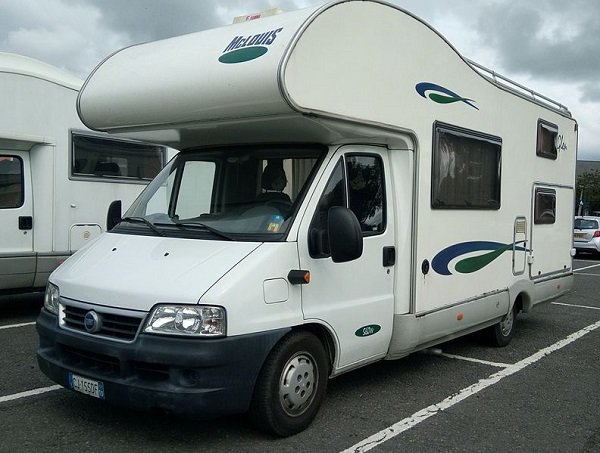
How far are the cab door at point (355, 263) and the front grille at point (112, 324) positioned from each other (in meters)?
1.16

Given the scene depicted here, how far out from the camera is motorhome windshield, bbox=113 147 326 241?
15.3ft

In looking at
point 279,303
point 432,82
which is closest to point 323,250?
point 279,303


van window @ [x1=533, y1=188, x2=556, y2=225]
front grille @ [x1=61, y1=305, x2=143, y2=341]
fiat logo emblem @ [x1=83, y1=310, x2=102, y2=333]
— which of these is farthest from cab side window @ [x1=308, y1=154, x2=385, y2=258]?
van window @ [x1=533, y1=188, x2=556, y2=225]

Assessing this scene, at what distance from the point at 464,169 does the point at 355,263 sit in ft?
6.68

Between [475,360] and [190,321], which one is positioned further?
[475,360]

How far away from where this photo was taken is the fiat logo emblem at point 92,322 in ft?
13.9

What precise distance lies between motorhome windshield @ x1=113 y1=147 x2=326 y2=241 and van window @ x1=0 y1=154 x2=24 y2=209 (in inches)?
137

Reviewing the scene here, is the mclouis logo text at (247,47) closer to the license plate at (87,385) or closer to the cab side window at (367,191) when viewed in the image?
the cab side window at (367,191)

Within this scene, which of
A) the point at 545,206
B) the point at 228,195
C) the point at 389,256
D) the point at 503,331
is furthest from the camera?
the point at 545,206

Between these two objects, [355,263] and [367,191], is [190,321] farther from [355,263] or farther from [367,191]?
[367,191]

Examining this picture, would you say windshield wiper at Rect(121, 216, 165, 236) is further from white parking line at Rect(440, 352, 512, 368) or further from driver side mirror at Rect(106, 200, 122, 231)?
white parking line at Rect(440, 352, 512, 368)

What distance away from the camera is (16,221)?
26.7ft

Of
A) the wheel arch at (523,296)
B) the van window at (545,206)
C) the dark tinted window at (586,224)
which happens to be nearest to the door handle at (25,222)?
the wheel arch at (523,296)

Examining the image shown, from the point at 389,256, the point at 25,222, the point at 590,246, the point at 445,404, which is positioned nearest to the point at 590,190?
the point at 590,246
